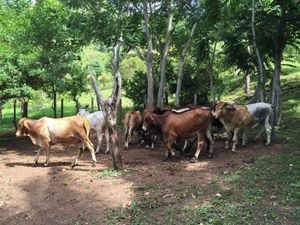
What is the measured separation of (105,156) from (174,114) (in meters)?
2.70

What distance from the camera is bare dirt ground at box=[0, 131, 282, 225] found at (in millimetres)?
8391

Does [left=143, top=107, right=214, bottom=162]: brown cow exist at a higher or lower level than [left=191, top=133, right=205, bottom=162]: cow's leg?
higher

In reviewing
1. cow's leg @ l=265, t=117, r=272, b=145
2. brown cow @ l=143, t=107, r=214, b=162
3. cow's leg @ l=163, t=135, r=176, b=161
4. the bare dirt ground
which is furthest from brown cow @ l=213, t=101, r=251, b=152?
cow's leg @ l=163, t=135, r=176, b=161

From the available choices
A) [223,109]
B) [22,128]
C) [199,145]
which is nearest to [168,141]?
[199,145]

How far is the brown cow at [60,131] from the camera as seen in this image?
11719mm

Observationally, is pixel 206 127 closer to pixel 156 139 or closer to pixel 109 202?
pixel 156 139

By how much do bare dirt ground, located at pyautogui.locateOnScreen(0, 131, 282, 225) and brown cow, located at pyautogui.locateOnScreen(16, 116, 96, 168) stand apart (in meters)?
0.70

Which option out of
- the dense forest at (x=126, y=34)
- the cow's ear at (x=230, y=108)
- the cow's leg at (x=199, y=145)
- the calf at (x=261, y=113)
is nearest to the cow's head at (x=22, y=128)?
the dense forest at (x=126, y=34)

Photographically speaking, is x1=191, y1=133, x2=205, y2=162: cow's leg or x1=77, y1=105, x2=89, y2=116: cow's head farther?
x1=77, y1=105, x2=89, y2=116: cow's head

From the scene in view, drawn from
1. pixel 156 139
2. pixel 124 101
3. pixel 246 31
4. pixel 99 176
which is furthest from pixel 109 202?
pixel 124 101

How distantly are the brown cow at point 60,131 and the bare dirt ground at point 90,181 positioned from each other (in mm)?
696

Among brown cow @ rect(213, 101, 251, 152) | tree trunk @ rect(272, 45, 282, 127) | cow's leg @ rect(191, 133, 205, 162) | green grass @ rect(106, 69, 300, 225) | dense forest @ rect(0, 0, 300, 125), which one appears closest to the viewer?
green grass @ rect(106, 69, 300, 225)

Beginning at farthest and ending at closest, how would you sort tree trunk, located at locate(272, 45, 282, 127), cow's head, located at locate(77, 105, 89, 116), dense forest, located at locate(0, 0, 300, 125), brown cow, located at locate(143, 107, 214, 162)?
1. cow's head, located at locate(77, 105, 89, 116)
2. dense forest, located at locate(0, 0, 300, 125)
3. tree trunk, located at locate(272, 45, 282, 127)
4. brown cow, located at locate(143, 107, 214, 162)

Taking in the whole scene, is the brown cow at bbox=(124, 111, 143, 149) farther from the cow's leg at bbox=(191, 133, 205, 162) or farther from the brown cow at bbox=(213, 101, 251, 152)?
the cow's leg at bbox=(191, 133, 205, 162)
